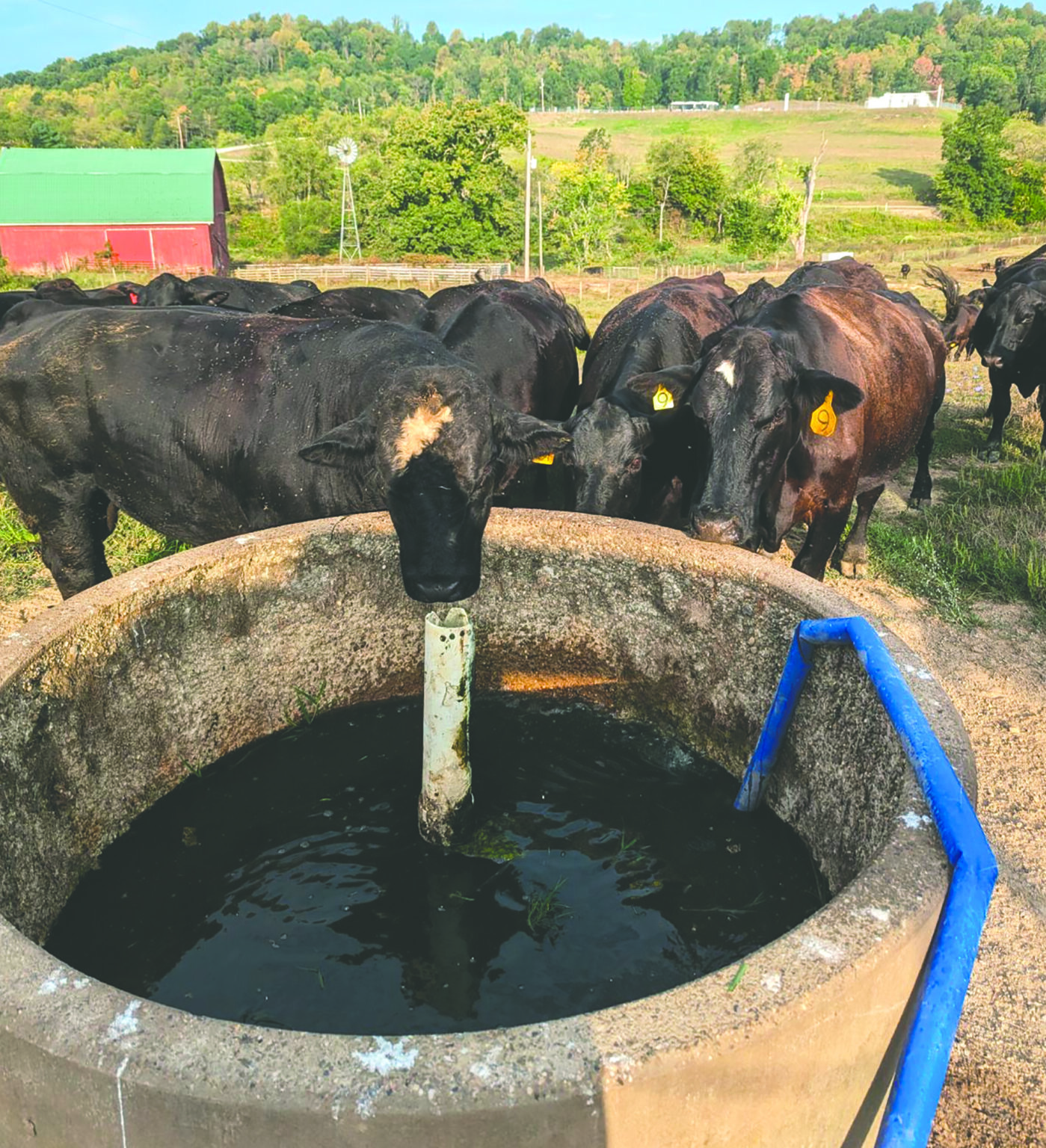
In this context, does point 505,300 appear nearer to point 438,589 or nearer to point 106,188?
point 438,589

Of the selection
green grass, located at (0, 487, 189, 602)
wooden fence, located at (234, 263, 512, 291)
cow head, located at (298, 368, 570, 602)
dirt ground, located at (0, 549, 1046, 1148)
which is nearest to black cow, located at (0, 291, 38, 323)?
green grass, located at (0, 487, 189, 602)

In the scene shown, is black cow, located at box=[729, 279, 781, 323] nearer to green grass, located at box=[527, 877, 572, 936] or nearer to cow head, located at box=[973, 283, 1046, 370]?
cow head, located at box=[973, 283, 1046, 370]

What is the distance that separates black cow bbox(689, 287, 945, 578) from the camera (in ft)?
15.3

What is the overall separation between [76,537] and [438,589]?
284 cm

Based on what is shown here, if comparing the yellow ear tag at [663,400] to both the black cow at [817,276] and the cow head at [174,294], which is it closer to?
the black cow at [817,276]

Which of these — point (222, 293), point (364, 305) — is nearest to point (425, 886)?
point (364, 305)

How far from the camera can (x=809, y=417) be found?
197 inches

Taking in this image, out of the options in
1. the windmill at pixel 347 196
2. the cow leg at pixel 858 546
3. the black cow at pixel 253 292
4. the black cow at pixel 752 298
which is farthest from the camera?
the windmill at pixel 347 196

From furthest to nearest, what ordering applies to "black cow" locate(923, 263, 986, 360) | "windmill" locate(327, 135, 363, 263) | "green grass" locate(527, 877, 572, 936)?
"windmill" locate(327, 135, 363, 263) → "black cow" locate(923, 263, 986, 360) → "green grass" locate(527, 877, 572, 936)

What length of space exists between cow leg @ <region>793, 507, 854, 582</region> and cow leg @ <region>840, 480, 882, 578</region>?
1544mm

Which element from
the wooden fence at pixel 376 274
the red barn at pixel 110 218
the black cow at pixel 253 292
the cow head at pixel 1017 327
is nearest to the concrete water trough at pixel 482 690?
the cow head at pixel 1017 327

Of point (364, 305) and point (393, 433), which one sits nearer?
point (393, 433)

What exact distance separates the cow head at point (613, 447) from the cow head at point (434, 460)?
1410 mm

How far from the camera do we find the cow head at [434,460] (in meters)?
3.54
